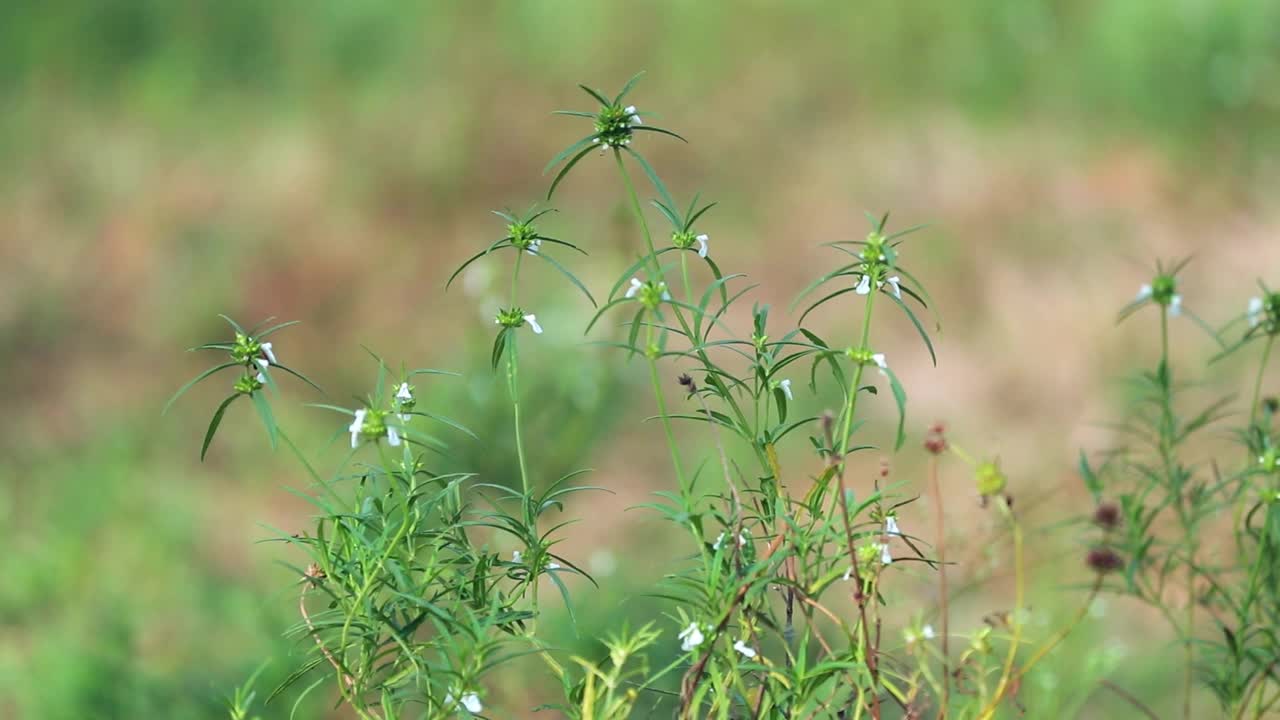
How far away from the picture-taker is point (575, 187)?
360 cm

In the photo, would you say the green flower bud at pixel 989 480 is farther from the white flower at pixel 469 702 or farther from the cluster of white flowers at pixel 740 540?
the white flower at pixel 469 702

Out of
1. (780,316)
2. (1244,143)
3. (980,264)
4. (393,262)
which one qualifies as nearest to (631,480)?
(780,316)

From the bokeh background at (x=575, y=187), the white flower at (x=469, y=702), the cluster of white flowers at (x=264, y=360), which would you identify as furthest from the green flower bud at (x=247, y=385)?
the bokeh background at (x=575, y=187)

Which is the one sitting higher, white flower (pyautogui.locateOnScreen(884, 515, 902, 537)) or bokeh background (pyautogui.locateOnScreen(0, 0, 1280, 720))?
bokeh background (pyautogui.locateOnScreen(0, 0, 1280, 720))

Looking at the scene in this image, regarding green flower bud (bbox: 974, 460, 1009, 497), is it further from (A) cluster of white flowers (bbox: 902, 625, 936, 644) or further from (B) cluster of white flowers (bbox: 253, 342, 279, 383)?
(B) cluster of white flowers (bbox: 253, 342, 279, 383)

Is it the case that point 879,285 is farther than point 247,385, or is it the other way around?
point 879,285

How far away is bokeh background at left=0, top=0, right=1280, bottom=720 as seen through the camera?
3158 mm

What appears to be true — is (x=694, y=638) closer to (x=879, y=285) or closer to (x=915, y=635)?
(x=915, y=635)

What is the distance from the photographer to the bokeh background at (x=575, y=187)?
316 centimetres

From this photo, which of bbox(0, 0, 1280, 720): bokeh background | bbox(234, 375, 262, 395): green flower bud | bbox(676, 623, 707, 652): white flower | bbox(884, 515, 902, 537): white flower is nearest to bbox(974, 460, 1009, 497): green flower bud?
bbox(884, 515, 902, 537): white flower

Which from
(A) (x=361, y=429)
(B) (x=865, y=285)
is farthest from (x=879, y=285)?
(A) (x=361, y=429)

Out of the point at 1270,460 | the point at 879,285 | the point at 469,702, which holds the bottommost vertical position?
the point at 469,702

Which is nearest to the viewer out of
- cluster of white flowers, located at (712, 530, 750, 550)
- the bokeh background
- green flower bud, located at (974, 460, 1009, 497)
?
green flower bud, located at (974, 460, 1009, 497)

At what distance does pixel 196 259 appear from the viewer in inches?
135
